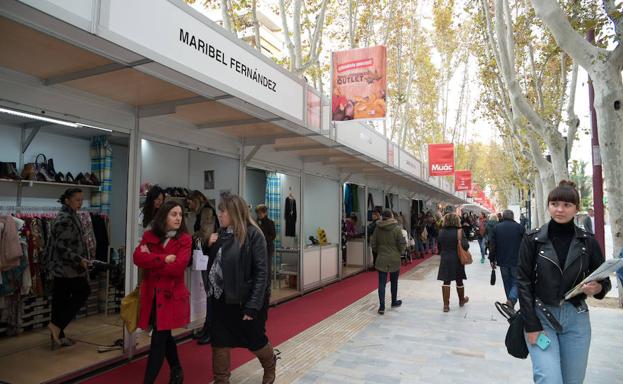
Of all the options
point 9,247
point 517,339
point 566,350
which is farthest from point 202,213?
point 566,350

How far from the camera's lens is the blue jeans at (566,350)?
246 cm

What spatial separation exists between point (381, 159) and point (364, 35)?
7038 millimetres

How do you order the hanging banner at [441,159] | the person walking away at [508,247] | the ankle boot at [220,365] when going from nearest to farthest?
the ankle boot at [220,365]
the person walking away at [508,247]
the hanging banner at [441,159]

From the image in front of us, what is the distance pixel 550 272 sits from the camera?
8.33ft

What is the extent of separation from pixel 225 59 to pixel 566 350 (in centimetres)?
352

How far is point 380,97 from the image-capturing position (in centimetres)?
628

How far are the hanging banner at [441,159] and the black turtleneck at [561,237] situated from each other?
41.4 feet

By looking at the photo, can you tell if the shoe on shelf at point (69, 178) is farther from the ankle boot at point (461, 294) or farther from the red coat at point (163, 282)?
the ankle boot at point (461, 294)

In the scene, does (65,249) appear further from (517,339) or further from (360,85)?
(360,85)

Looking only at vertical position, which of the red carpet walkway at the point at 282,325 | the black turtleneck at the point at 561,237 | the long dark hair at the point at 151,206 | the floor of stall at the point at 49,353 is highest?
the long dark hair at the point at 151,206

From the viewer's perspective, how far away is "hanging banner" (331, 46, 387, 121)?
247 inches

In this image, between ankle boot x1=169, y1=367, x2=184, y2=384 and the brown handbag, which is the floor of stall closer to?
ankle boot x1=169, y1=367, x2=184, y2=384

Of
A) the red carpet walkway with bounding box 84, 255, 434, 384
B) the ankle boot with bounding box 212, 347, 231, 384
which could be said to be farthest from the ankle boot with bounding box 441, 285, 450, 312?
the ankle boot with bounding box 212, 347, 231, 384

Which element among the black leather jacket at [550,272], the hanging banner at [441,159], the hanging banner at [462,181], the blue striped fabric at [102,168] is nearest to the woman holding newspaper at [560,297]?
the black leather jacket at [550,272]
